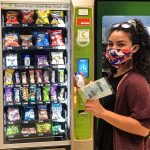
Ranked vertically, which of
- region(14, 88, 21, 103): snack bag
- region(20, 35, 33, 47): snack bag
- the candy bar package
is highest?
region(20, 35, 33, 47): snack bag

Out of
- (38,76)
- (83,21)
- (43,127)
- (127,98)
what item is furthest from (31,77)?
(127,98)

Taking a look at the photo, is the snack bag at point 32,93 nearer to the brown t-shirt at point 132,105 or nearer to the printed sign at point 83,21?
the printed sign at point 83,21

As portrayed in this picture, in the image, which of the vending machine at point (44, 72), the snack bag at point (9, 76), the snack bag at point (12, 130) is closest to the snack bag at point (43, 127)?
the vending machine at point (44, 72)

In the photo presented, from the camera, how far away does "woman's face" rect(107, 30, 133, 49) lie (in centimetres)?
161

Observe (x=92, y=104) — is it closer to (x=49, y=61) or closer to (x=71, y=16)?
(x=71, y=16)

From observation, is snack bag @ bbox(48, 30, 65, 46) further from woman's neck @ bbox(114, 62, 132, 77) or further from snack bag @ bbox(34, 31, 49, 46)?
woman's neck @ bbox(114, 62, 132, 77)

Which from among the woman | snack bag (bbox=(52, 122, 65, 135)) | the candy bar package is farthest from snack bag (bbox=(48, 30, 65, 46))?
the candy bar package

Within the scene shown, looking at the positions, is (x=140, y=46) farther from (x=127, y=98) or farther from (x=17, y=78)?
(x=17, y=78)

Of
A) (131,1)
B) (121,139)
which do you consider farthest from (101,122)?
(131,1)

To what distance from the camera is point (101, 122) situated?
1.72 m

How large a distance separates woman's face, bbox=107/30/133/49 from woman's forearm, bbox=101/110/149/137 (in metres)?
0.35

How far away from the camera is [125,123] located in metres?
1.48

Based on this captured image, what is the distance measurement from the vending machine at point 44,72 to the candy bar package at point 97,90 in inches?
52.9

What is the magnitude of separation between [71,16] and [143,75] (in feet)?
4.93
